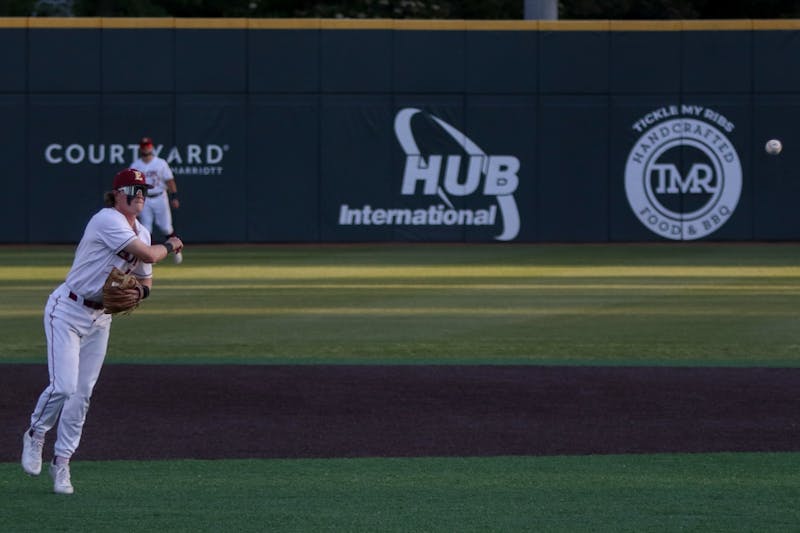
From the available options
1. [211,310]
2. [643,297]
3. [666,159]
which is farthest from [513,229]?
[211,310]

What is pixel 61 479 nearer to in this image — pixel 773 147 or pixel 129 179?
pixel 129 179

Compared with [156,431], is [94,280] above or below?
above

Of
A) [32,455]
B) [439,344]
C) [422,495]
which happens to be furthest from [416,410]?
[439,344]

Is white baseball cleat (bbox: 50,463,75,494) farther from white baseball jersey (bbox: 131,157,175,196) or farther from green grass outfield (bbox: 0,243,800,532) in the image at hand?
white baseball jersey (bbox: 131,157,175,196)

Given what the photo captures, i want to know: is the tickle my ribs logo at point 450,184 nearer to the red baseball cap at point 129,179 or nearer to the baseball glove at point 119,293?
the red baseball cap at point 129,179

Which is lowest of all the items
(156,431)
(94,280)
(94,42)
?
(156,431)

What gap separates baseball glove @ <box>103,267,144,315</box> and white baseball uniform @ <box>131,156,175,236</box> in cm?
1777

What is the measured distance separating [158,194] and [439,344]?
1178 centimetres

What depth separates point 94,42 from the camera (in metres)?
31.3

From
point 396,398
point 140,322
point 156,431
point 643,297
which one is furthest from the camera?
point 643,297

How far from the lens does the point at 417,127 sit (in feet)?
104

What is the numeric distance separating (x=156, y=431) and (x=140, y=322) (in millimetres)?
7191

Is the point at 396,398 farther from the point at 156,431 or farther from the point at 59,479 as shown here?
the point at 59,479

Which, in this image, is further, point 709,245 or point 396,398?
point 709,245
